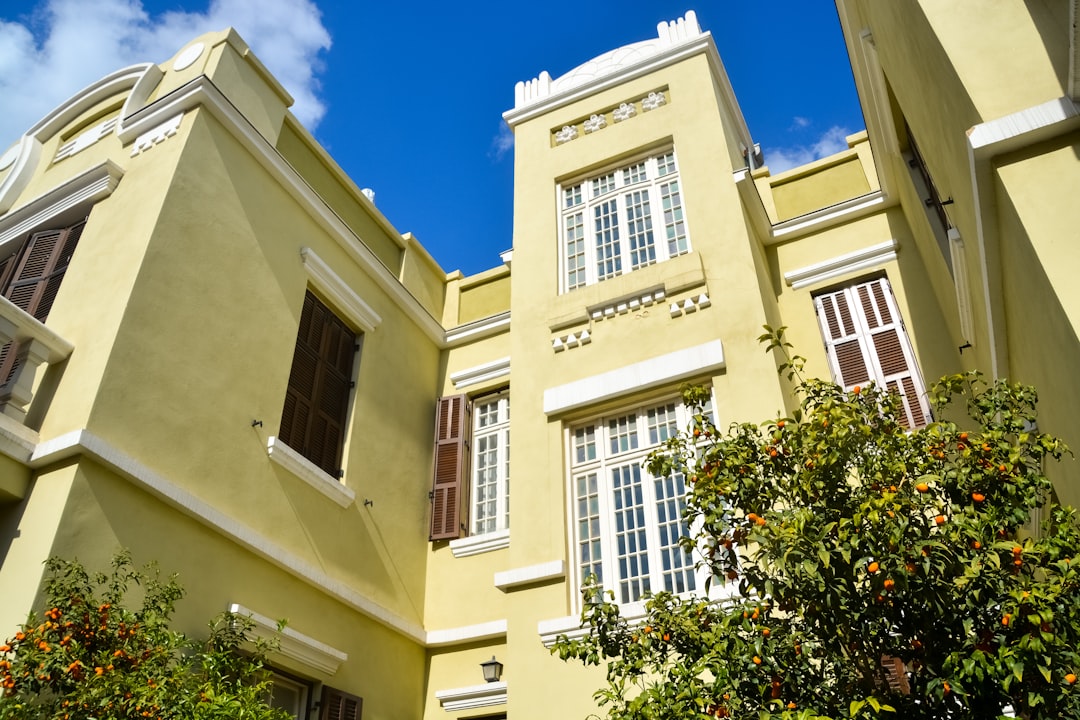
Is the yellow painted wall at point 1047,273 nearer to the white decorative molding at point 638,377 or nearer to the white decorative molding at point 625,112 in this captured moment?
the white decorative molding at point 638,377

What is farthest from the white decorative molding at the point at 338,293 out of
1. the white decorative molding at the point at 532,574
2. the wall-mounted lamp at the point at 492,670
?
the wall-mounted lamp at the point at 492,670

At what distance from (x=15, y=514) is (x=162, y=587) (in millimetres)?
1276

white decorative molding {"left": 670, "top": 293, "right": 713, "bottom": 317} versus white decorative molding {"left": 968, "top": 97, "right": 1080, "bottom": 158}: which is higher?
white decorative molding {"left": 670, "top": 293, "right": 713, "bottom": 317}

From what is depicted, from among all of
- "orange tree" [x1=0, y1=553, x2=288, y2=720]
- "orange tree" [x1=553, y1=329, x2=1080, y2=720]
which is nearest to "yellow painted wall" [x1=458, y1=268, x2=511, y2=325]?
"orange tree" [x1=0, y1=553, x2=288, y2=720]

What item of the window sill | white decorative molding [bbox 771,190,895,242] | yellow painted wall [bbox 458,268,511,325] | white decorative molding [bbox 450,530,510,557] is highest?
yellow painted wall [bbox 458,268,511,325]

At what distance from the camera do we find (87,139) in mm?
10922

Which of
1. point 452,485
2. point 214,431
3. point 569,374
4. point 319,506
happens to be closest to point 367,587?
point 319,506

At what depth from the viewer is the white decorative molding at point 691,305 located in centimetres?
952

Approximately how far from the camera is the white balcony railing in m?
7.29

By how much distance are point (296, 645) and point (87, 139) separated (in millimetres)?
7008

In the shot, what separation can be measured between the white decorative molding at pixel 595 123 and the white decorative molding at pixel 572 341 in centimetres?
354

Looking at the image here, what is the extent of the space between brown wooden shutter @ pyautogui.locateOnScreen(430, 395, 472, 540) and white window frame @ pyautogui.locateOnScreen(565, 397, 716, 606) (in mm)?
2164

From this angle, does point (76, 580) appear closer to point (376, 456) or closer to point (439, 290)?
point (376, 456)

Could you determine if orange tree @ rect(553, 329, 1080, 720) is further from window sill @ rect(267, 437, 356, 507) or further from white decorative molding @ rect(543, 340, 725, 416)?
window sill @ rect(267, 437, 356, 507)
